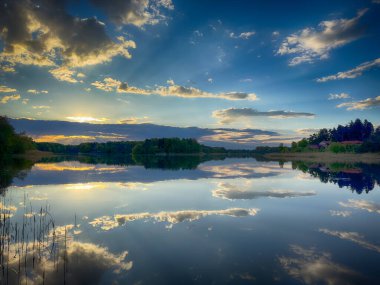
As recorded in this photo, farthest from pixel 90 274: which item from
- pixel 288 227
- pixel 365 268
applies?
pixel 288 227

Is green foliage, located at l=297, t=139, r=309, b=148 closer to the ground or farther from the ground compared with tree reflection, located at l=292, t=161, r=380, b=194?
farther from the ground

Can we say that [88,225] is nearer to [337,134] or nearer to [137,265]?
[137,265]

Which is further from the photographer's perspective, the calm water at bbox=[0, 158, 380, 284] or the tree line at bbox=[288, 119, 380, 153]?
the tree line at bbox=[288, 119, 380, 153]

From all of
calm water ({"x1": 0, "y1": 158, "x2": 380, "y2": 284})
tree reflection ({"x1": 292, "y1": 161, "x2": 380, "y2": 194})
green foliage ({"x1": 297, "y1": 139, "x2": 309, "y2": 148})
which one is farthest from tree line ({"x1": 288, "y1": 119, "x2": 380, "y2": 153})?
calm water ({"x1": 0, "y1": 158, "x2": 380, "y2": 284})

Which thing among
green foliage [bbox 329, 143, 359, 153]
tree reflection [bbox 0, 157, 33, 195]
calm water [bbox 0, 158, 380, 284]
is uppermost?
green foliage [bbox 329, 143, 359, 153]

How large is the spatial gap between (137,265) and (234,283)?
10.7 feet

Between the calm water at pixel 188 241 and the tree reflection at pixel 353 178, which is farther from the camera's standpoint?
the tree reflection at pixel 353 178

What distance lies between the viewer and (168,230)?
42.5 feet

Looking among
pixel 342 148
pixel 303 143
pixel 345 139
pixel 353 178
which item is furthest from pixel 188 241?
pixel 303 143

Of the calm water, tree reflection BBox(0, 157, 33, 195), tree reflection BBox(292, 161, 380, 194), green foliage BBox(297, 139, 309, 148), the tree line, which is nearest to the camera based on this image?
A: the calm water

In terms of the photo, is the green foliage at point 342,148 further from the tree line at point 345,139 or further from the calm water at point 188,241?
the calm water at point 188,241

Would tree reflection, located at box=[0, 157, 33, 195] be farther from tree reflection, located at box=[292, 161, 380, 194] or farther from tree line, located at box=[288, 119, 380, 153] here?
tree line, located at box=[288, 119, 380, 153]

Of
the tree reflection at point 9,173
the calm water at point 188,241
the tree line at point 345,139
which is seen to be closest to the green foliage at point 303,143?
the tree line at point 345,139

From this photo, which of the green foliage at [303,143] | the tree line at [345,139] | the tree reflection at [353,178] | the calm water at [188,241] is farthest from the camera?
the green foliage at [303,143]
